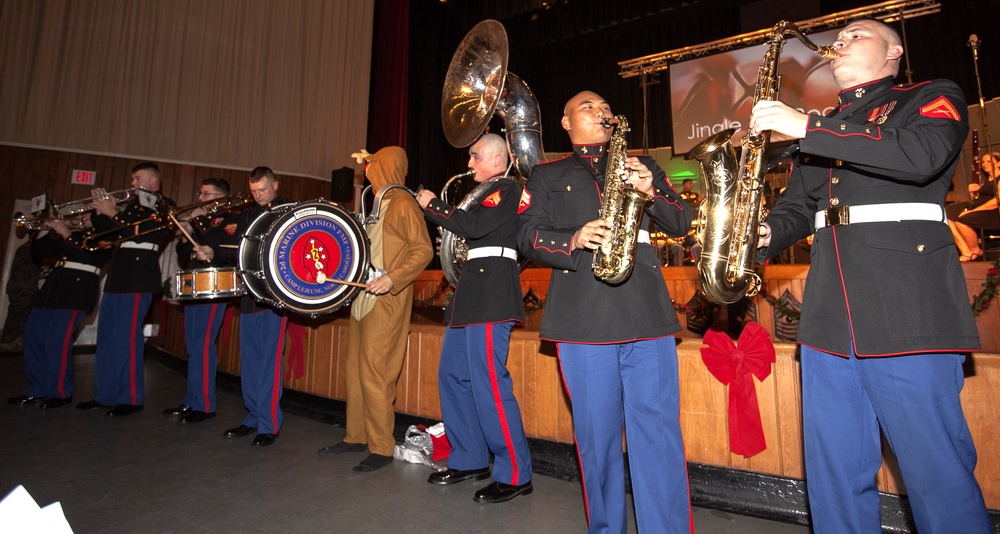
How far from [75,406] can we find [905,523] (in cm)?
627

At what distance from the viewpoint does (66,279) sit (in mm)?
4988

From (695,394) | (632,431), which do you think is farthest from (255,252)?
(695,394)

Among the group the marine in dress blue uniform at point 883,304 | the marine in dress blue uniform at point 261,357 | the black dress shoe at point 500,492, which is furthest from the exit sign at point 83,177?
the marine in dress blue uniform at point 883,304

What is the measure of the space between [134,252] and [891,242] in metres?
5.40

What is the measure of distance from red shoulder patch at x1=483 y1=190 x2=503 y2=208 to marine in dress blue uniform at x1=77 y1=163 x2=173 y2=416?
3280 mm

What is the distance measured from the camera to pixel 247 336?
4.09 metres

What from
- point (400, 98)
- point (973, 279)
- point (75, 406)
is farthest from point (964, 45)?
point (75, 406)

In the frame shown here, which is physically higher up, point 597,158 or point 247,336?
point 597,158

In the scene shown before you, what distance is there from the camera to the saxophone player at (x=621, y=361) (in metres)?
1.98

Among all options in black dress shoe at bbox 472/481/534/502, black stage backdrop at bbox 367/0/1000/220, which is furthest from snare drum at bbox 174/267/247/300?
black stage backdrop at bbox 367/0/1000/220

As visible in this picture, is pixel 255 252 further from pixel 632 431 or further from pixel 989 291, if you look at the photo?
pixel 989 291

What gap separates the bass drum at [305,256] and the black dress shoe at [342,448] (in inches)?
38.9

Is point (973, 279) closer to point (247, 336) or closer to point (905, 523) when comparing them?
point (905, 523)

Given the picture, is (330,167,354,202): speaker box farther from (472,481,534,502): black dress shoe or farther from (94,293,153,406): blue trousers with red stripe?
(472,481,534,502): black dress shoe
